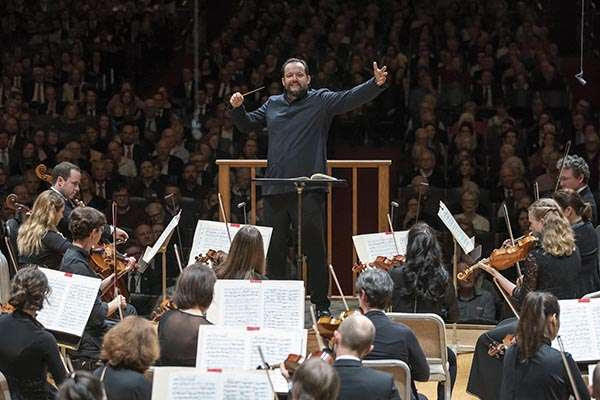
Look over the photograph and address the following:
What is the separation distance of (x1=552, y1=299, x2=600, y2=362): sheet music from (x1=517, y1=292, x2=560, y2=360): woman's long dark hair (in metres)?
0.52

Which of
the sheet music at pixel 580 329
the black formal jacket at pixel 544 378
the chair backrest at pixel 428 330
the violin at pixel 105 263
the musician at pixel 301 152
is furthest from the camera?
the musician at pixel 301 152

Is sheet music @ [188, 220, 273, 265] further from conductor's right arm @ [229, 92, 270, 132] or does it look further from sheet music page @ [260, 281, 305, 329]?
sheet music page @ [260, 281, 305, 329]

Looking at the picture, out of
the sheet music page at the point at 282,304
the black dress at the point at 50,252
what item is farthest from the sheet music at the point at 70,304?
the black dress at the point at 50,252

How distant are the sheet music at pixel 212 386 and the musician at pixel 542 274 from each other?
6.38 feet

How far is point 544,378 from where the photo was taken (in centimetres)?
532

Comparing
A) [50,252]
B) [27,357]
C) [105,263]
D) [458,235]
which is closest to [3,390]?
[27,357]

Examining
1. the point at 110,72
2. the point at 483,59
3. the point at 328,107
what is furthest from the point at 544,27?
the point at 328,107

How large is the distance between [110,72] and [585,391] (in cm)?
1056

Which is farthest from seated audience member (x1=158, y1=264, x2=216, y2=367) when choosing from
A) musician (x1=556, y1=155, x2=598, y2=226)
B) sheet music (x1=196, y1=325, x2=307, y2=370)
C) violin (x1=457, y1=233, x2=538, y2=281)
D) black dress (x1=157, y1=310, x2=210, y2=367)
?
musician (x1=556, y1=155, x2=598, y2=226)

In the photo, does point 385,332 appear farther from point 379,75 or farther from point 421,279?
point 379,75

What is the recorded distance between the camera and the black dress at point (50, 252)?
741 centimetres

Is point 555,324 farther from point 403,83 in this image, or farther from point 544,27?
point 544,27

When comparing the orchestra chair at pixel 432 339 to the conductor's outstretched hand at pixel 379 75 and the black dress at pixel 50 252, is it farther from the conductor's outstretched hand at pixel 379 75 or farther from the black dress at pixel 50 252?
the black dress at pixel 50 252

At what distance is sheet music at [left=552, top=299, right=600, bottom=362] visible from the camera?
231 inches
